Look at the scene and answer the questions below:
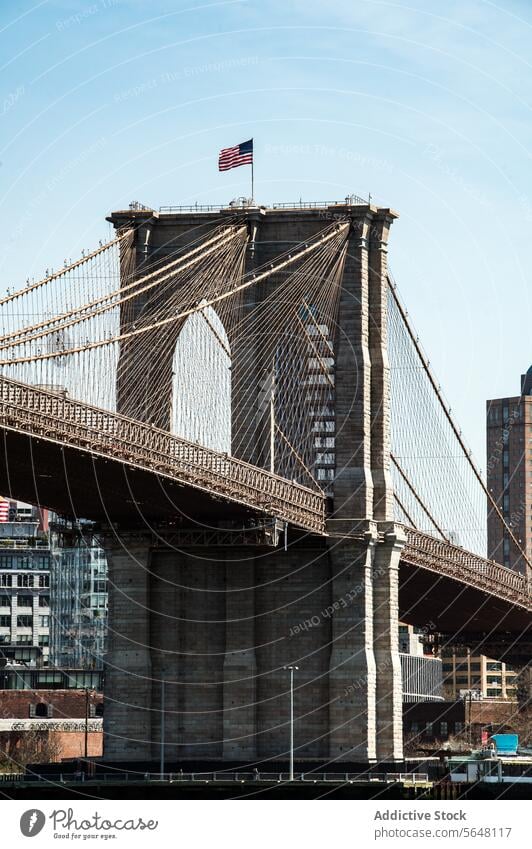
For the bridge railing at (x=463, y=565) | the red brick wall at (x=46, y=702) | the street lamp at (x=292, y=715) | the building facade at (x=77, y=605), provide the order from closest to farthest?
the street lamp at (x=292, y=715) < the bridge railing at (x=463, y=565) < the red brick wall at (x=46, y=702) < the building facade at (x=77, y=605)

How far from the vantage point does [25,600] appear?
7205 inches

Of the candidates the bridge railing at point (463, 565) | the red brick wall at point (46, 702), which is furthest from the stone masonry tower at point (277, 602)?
the red brick wall at point (46, 702)

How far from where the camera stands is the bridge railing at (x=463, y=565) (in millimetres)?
105312

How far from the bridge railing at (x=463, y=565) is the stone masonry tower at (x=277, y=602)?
633 centimetres

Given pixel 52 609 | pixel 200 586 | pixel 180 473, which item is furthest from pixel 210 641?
pixel 52 609

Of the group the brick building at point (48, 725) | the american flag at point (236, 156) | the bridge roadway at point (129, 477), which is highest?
the american flag at point (236, 156)

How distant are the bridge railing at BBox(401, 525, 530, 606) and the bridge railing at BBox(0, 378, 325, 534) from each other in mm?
10203

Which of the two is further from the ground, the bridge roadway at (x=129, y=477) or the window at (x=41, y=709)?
the bridge roadway at (x=129, y=477)

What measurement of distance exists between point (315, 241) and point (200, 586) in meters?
Answer: 14.7

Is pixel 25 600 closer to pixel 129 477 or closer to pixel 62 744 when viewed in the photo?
pixel 62 744

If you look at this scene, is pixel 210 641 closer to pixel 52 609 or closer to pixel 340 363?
pixel 340 363

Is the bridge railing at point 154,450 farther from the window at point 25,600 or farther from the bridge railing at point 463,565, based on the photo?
the window at point 25,600

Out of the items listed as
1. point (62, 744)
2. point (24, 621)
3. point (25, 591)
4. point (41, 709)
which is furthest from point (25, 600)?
point (62, 744)
